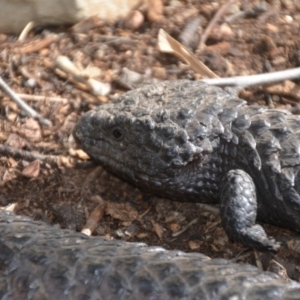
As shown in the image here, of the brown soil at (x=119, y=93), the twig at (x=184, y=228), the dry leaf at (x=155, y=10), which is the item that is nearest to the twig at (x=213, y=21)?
the brown soil at (x=119, y=93)

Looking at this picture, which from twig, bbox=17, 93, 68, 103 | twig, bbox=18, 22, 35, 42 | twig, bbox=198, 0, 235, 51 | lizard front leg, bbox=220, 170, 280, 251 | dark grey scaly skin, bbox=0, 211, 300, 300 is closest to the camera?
dark grey scaly skin, bbox=0, 211, 300, 300

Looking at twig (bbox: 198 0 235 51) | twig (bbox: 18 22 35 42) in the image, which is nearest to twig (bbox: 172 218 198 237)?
twig (bbox: 198 0 235 51)

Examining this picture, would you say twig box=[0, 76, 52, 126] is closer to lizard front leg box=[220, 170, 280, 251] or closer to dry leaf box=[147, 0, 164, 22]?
dry leaf box=[147, 0, 164, 22]

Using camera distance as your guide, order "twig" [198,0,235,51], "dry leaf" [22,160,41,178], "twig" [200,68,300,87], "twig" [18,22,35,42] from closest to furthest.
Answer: "dry leaf" [22,160,41,178]
"twig" [200,68,300,87]
"twig" [198,0,235,51]
"twig" [18,22,35,42]

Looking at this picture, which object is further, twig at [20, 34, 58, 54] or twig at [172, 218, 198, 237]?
twig at [20, 34, 58, 54]

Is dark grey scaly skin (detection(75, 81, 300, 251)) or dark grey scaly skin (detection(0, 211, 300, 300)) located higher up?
dark grey scaly skin (detection(0, 211, 300, 300))

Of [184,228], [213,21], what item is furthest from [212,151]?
[213,21]
